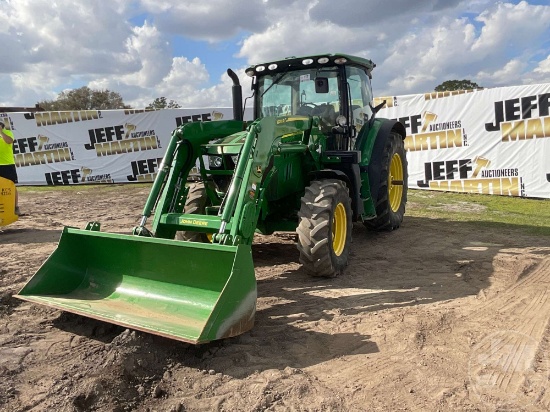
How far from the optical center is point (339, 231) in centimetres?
569

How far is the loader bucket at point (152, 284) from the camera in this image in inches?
141

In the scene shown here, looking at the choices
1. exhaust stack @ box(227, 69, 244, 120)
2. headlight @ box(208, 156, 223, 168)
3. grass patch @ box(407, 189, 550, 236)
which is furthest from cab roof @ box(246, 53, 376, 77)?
grass patch @ box(407, 189, 550, 236)

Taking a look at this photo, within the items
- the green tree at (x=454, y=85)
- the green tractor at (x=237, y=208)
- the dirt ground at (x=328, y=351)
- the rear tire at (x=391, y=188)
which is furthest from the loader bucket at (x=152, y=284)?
the green tree at (x=454, y=85)

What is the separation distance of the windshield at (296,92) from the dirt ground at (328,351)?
7.23ft

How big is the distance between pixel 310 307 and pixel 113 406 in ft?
6.86

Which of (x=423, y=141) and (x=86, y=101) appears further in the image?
(x=86, y=101)

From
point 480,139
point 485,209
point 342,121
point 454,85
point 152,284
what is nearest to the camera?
point 152,284

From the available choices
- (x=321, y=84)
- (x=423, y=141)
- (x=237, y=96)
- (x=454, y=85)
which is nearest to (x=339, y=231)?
(x=321, y=84)

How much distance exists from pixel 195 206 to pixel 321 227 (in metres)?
1.69

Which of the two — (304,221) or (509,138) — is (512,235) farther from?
(509,138)

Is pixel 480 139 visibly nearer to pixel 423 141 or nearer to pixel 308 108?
pixel 423 141

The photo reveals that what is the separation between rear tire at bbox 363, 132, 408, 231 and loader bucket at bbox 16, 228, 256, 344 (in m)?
3.70

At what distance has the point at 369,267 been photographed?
19.5 ft

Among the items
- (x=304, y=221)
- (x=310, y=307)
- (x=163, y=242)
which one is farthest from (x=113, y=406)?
(x=304, y=221)
